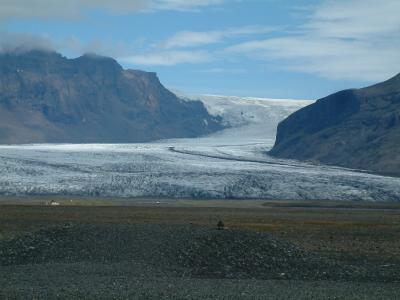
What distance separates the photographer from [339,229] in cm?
3591

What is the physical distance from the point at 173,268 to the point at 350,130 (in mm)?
100099

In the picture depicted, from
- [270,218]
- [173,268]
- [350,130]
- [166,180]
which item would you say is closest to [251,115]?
[350,130]

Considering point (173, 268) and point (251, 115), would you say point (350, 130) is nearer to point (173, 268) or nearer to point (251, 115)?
point (251, 115)

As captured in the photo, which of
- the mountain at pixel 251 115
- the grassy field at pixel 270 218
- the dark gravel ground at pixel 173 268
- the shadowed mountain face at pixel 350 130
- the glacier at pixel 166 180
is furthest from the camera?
the mountain at pixel 251 115

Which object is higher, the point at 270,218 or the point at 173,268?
the point at 173,268

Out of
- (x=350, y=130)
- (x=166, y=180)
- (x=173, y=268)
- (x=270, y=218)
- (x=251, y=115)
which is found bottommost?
(x=166, y=180)

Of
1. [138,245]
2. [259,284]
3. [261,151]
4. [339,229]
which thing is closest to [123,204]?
[339,229]

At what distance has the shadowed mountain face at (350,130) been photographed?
105 m

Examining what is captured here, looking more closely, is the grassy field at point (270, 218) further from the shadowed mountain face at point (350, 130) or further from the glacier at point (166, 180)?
the shadowed mountain face at point (350, 130)

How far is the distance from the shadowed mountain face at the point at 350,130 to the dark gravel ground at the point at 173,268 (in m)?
75.1

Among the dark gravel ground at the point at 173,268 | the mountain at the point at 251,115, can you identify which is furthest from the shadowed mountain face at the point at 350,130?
the dark gravel ground at the point at 173,268

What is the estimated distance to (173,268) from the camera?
21.3m

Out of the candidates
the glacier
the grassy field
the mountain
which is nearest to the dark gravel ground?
the grassy field

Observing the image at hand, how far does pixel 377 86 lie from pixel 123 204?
85430 millimetres
